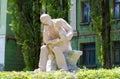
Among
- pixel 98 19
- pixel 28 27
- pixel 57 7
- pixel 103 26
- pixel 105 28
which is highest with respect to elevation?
pixel 57 7

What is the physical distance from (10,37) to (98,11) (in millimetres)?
12177

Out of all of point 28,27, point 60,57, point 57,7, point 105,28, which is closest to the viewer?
point 60,57

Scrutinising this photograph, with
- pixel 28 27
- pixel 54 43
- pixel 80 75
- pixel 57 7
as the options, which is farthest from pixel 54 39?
pixel 28 27

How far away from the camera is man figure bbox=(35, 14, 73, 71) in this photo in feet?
41.3

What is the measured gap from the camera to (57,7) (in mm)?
24078

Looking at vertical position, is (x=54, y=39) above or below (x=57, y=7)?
below

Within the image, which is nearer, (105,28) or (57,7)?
(105,28)

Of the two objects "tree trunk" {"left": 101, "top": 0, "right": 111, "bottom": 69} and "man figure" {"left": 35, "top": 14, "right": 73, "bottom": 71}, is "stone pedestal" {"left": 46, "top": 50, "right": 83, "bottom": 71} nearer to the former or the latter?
"man figure" {"left": 35, "top": 14, "right": 73, "bottom": 71}

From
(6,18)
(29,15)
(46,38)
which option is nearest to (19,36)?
(29,15)

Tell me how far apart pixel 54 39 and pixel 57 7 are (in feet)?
37.2

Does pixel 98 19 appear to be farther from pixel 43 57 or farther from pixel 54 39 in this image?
pixel 43 57

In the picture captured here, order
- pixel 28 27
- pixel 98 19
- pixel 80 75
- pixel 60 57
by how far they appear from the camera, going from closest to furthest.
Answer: pixel 80 75
pixel 60 57
pixel 98 19
pixel 28 27

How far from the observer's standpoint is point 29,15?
89.6 feet

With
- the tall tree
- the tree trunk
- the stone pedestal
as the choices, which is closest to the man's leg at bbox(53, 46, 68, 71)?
the stone pedestal
